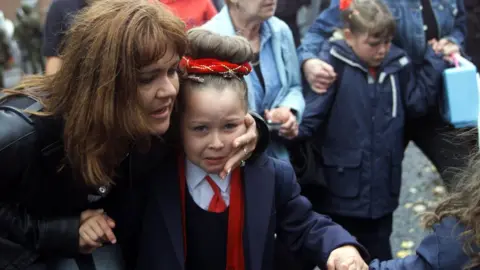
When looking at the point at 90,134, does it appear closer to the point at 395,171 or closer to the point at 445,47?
the point at 395,171

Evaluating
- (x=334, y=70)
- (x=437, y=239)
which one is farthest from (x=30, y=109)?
(x=334, y=70)

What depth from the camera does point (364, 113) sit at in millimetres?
3494

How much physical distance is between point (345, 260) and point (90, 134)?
968mm

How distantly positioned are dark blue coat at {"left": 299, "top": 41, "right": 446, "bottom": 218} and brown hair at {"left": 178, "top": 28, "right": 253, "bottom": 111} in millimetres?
1160

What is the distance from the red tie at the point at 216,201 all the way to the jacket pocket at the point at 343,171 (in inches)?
48.5

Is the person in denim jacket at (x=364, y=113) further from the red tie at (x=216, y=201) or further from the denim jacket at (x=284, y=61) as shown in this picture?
the red tie at (x=216, y=201)

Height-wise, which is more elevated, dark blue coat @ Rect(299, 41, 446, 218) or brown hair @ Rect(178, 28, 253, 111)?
brown hair @ Rect(178, 28, 253, 111)

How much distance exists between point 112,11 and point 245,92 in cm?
57

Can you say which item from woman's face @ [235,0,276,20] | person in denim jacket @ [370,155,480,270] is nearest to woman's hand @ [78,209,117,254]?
person in denim jacket @ [370,155,480,270]

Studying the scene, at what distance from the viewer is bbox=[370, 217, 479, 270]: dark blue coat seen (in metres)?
2.19

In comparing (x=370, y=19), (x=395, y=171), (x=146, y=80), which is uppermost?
(x=146, y=80)

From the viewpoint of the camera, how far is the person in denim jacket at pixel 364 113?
11.4 ft

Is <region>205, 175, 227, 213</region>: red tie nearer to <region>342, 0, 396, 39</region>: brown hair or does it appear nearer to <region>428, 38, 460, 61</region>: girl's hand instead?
<region>342, 0, 396, 39</region>: brown hair

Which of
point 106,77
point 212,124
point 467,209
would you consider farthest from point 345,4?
point 106,77
